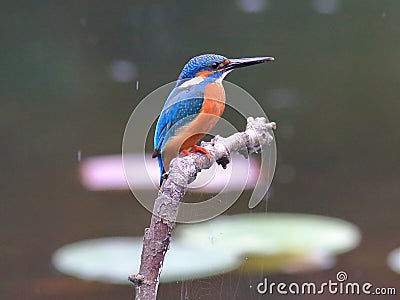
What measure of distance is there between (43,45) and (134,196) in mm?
435

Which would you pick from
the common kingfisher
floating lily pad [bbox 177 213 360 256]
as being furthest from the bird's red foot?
floating lily pad [bbox 177 213 360 256]

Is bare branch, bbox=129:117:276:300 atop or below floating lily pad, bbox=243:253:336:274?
below

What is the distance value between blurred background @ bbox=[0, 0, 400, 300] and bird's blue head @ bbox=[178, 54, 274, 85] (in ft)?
0.36

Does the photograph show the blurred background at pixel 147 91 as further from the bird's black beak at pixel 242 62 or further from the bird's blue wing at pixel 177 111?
the bird's blue wing at pixel 177 111

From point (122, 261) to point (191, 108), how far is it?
0.44 m

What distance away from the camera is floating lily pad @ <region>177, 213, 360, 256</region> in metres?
1.22

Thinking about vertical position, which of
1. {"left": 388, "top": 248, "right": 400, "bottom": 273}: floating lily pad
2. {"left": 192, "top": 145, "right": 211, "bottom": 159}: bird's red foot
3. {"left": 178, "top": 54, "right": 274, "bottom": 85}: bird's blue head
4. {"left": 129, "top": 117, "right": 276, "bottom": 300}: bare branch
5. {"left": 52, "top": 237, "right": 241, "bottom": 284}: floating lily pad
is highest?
{"left": 178, "top": 54, "right": 274, "bottom": 85}: bird's blue head

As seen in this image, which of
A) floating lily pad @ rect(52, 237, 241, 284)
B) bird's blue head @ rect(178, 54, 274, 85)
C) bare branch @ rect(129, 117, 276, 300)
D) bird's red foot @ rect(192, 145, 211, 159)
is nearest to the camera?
bare branch @ rect(129, 117, 276, 300)

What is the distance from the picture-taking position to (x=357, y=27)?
1261 mm

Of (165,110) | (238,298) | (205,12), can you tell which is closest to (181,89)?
(165,110)

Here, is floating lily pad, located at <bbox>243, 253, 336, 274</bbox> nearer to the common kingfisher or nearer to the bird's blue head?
the common kingfisher

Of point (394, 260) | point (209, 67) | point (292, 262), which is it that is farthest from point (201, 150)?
point (394, 260)

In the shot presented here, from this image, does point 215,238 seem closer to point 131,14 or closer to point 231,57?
point 231,57

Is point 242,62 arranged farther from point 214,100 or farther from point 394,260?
point 394,260
